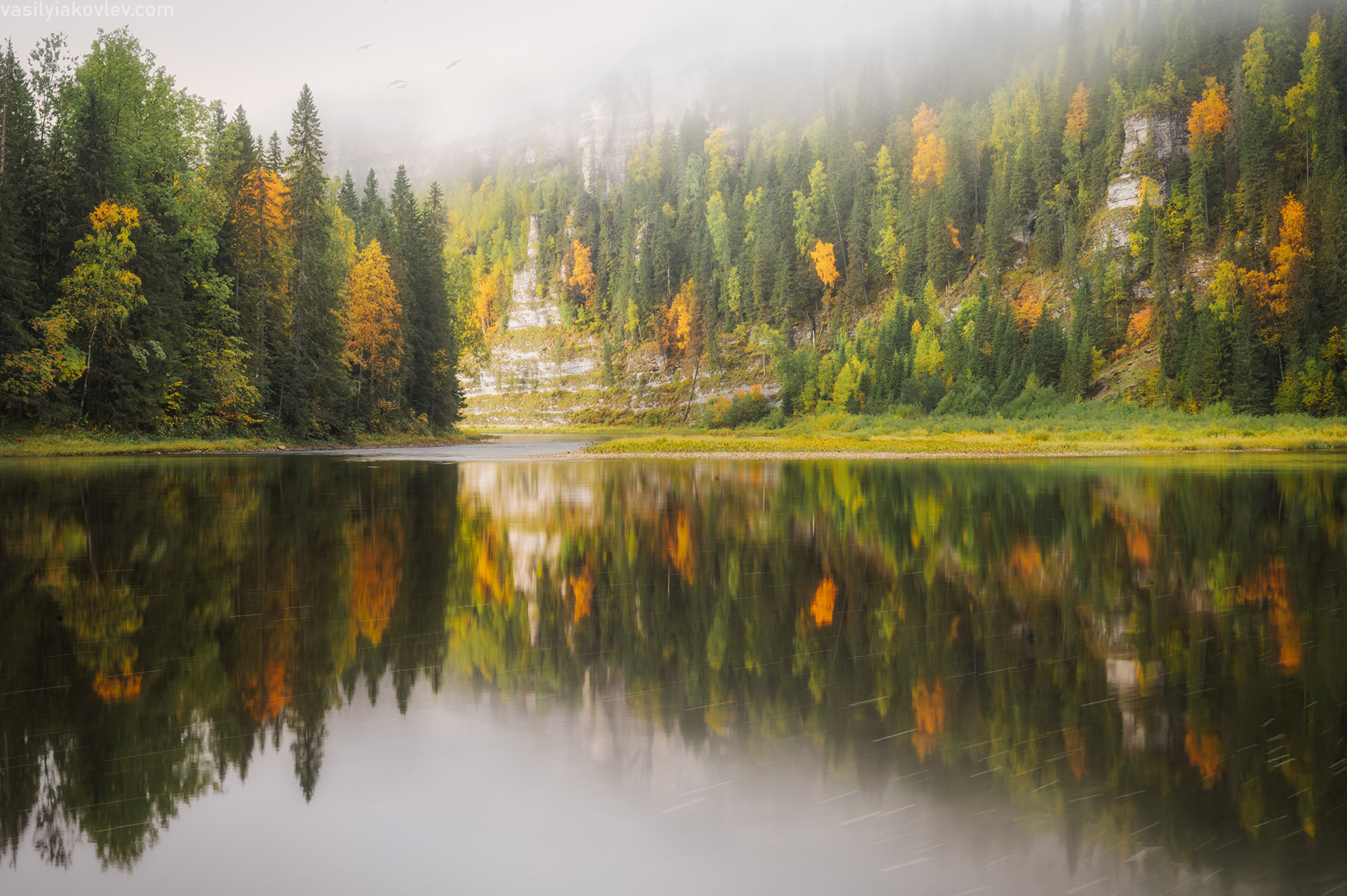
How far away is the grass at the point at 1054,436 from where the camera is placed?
163ft

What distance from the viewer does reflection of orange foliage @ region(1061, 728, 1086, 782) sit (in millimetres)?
4496

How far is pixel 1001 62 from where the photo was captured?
413 feet

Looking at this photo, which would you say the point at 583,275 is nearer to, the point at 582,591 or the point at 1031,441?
the point at 1031,441

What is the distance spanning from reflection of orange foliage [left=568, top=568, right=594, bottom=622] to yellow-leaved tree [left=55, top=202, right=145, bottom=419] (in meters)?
39.5

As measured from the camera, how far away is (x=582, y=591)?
9.35 m

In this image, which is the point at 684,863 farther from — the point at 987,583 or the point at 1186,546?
the point at 1186,546

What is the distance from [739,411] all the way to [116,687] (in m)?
91.9

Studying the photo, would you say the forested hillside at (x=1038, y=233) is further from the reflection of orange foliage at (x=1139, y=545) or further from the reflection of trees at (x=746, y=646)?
the reflection of trees at (x=746, y=646)

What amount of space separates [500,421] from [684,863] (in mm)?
140021

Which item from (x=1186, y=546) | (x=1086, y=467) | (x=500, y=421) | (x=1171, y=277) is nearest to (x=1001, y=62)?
(x=1171, y=277)

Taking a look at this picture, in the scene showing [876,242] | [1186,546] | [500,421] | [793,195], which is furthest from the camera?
[500,421]

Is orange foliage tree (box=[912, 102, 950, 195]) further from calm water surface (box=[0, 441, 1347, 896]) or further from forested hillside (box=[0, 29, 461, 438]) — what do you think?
calm water surface (box=[0, 441, 1347, 896])

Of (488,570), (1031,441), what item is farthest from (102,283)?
(1031,441)

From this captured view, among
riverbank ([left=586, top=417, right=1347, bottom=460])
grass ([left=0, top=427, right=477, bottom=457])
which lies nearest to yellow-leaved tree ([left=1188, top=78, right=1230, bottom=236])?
riverbank ([left=586, top=417, right=1347, bottom=460])
